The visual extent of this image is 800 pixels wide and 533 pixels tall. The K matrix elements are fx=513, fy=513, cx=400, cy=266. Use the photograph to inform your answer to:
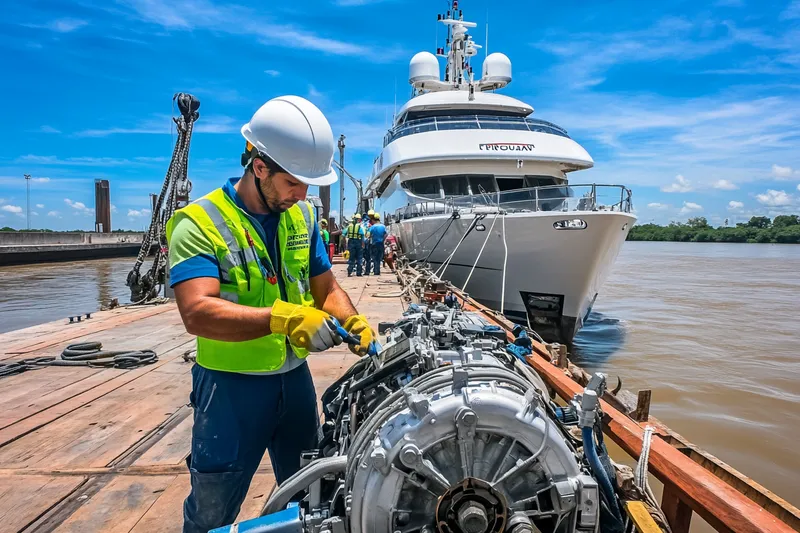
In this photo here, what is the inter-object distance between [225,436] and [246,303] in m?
0.44

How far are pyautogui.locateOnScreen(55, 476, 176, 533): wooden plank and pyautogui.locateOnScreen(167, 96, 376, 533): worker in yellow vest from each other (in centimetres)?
62

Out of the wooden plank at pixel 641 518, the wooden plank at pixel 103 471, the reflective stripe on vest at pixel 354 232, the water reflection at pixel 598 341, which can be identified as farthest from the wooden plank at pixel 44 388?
the reflective stripe on vest at pixel 354 232

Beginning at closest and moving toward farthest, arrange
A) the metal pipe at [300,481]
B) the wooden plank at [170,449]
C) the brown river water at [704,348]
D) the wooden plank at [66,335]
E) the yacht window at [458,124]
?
the metal pipe at [300,481], the wooden plank at [170,449], the wooden plank at [66,335], the brown river water at [704,348], the yacht window at [458,124]

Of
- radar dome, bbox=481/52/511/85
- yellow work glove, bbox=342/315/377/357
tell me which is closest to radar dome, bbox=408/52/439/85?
radar dome, bbox=481/52/511/85

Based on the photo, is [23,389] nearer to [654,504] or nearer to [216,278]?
[216,278]

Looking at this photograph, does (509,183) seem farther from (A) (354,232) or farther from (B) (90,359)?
(B) (90,359)

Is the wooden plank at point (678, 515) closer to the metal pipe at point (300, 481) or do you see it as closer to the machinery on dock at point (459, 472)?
the machinery on dock at point (459, 472)

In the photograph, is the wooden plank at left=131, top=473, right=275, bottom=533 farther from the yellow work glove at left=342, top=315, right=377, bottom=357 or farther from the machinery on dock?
the yellow work glove at left=342, top=315, right=377, bottom=357

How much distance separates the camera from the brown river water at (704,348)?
5.60 metres

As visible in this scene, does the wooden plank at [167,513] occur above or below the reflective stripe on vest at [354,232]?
below

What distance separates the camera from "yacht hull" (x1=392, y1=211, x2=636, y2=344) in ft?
27.1

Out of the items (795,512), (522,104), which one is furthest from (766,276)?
(795,512)

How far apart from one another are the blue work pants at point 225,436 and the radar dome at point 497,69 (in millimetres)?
17204

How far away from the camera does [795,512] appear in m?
1.78
